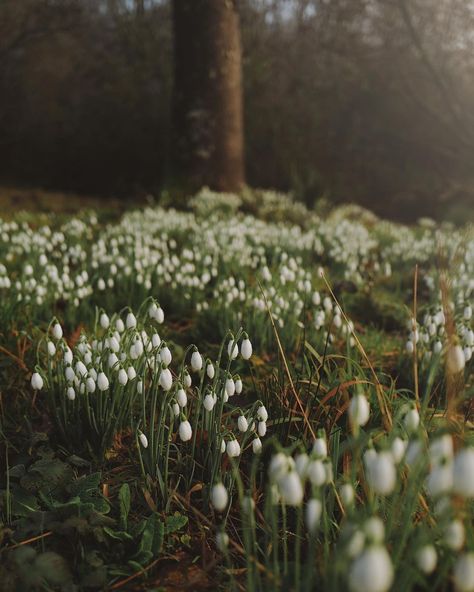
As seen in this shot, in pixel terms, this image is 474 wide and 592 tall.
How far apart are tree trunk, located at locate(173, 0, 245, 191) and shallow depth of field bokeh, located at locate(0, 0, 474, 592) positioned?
0.11ft

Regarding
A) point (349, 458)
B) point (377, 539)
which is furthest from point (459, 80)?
point (377, 539)

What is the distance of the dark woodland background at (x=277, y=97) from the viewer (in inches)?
432

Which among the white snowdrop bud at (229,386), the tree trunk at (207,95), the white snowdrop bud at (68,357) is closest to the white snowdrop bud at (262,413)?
the white snowdrop bud at (229,386)

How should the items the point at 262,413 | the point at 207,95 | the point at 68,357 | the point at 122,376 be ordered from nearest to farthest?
the point at 262,413, the point at 122,376, the point at 68,357, the point at 207,95

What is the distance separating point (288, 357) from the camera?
2.90 metres

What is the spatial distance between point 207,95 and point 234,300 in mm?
5364

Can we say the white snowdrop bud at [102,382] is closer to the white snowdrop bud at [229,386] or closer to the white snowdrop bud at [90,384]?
the white snowdrop bud at [90,384]

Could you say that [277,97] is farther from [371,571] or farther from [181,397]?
[371,571]

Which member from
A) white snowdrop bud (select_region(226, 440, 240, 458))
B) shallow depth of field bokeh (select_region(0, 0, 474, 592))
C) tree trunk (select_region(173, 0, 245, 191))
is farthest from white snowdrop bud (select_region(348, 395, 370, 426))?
tree trunk (select_region(173, 0, 245, 191))

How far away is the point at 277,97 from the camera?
37.1ft

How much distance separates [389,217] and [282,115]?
117 inches

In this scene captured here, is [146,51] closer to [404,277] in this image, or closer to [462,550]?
[404,277]

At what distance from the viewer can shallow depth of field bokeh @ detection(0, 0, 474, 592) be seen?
4.70 feet

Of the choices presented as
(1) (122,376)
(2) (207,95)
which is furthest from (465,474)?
(2) (207,95)
